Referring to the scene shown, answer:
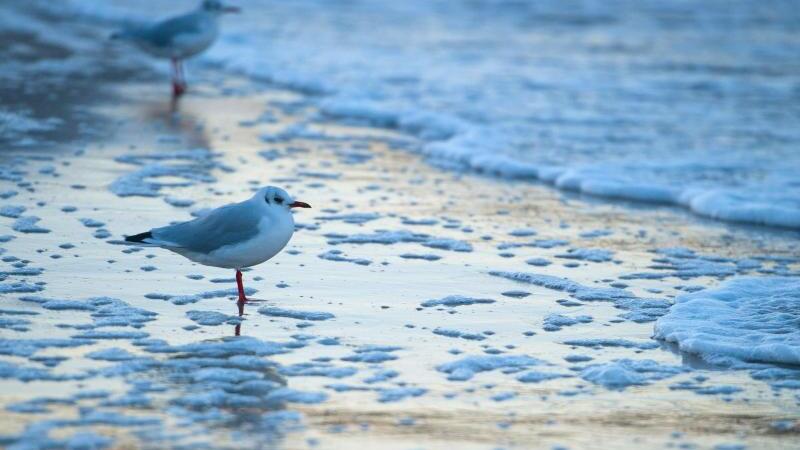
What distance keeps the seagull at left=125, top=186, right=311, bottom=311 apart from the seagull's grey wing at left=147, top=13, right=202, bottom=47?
761cm

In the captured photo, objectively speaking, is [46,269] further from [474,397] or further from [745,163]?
[745,163]

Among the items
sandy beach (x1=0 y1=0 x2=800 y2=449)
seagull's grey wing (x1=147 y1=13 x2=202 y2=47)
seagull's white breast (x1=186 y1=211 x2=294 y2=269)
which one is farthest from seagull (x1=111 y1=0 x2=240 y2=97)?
seagull's white breast (x1=186 y1=211 x2=294 y2=269)

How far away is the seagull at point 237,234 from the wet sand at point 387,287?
0.85 feet

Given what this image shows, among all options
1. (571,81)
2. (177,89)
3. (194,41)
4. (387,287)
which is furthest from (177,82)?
(387,287)

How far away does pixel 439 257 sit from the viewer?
7637 mm

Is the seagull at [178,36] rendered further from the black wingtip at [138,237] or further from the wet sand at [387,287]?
the black wingtip at [138,237]

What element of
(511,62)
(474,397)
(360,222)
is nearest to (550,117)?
(511,62)

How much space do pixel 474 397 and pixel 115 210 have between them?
12.4ft

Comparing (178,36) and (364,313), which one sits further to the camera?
(178,36)

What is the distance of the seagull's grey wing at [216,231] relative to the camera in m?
6.45

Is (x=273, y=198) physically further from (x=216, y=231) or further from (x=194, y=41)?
(x=194, y=41)

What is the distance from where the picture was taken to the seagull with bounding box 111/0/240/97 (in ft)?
45.2

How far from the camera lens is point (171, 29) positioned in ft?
45.6

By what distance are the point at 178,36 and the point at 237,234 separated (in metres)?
7.81
